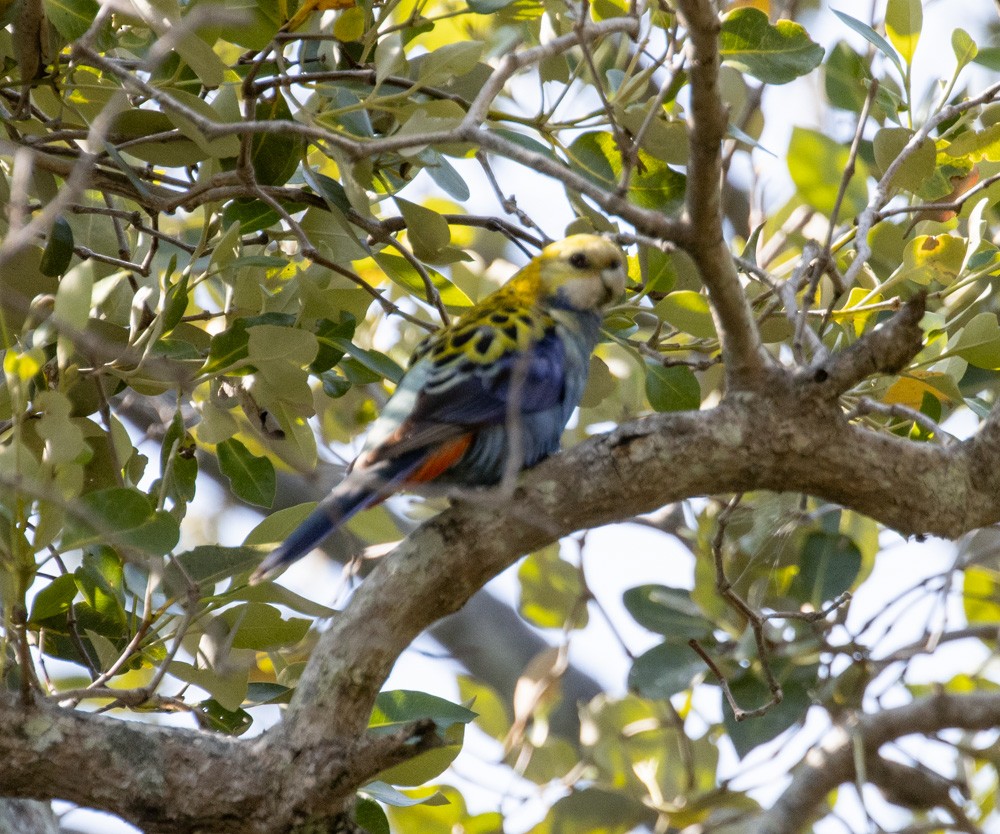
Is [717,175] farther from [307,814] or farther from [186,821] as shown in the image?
[186,821]

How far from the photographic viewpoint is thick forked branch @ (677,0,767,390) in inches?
78.7

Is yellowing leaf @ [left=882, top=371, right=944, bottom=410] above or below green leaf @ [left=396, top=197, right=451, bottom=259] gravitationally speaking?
below

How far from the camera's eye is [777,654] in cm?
389

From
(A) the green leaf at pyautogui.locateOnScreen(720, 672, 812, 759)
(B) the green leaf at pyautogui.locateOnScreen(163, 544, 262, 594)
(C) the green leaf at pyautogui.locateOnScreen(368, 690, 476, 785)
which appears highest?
(A) the green leaf at pyautogui.locateOnScreen(720, 672, 812, 759)

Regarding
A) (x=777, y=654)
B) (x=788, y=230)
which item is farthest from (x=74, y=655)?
(x=788, y=230)

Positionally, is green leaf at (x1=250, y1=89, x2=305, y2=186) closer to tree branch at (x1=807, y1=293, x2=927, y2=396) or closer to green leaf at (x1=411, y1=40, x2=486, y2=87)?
green leaf at (x1=411, y1=40, x2=486, y2=87)

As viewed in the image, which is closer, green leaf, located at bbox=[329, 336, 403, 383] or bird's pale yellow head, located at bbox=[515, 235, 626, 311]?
green leaf, located at bbox=[329, 336, 403, 383]

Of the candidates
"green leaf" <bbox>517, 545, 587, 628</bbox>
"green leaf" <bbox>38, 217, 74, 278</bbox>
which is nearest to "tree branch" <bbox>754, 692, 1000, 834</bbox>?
"green leaf" <bbox>517, 545, 587, 628</bbox>

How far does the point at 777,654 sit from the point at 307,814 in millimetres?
2213

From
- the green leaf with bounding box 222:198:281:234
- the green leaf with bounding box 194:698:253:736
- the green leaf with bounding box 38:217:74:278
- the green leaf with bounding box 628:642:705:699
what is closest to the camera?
the green leaf with bounding box 38:217:74:278

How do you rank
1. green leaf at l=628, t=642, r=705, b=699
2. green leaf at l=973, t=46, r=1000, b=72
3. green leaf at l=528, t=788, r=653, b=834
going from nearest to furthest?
green leaf at l=973, t=46, r=1000, b=72, green leaf at l=628, t=642, r=705, b=699, green leaf at l=528, t=788, r=653, b=834

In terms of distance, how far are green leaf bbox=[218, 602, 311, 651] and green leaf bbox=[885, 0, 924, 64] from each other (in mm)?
2221

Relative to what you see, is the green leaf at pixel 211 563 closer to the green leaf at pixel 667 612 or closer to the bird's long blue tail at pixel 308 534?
the bird's long blue tail at pixel 308 534

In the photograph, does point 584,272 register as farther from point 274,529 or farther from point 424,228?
point 274,529
